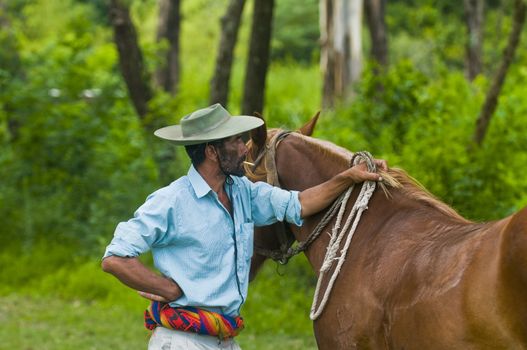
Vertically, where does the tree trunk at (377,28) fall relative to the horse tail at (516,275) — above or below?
below

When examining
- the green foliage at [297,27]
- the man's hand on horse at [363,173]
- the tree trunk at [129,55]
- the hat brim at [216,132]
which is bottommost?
the green foliage at [297,27]

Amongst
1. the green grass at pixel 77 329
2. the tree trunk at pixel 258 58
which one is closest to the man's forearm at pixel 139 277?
the green grass at pixel 77 329

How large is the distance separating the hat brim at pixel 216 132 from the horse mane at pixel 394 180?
0.57 meters

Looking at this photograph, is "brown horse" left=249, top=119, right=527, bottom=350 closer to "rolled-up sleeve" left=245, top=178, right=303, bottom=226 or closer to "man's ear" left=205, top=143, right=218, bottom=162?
"rolled-up sleeve" left=245, top=178, right=303, bottom=226

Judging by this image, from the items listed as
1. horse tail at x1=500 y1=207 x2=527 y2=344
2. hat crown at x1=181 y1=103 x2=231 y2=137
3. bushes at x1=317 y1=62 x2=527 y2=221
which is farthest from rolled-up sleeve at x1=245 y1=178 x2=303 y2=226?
bushes at x1=317 y1=62 x2=527 y2=221

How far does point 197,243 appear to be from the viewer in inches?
165

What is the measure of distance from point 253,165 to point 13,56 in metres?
8.71

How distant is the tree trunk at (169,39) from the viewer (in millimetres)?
15648

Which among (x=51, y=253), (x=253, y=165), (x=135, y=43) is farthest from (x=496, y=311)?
(x=51, y=253)

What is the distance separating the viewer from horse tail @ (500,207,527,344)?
328 cm

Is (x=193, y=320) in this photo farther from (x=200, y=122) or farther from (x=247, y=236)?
(x=200, y=122)

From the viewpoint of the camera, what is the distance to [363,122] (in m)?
10.2

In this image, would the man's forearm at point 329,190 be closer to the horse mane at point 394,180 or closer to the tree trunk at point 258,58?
the horse mane at point 394,180

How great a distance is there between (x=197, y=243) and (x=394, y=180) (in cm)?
→ 97
